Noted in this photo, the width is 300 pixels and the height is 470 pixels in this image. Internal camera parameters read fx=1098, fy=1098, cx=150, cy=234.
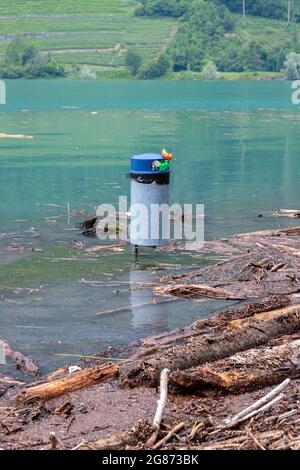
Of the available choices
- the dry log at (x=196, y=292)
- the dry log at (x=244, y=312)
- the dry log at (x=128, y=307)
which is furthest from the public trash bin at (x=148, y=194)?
the dry log at (x=244, y=312)

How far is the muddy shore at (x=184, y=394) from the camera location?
7.60m

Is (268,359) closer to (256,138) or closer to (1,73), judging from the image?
(256,138)

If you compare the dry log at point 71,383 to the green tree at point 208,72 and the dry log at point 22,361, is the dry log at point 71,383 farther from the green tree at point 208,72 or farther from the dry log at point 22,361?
the green tree at point 208,72

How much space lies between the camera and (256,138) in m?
53.2

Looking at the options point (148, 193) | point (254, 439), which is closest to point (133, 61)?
point (148, 193)

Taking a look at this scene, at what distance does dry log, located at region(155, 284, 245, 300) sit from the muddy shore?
1707 millimetres

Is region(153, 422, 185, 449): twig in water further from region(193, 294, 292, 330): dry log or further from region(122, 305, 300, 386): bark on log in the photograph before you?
region(193, 294, 292, 330): dry log

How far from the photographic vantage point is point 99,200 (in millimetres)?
26156

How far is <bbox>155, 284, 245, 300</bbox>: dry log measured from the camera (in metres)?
13.9

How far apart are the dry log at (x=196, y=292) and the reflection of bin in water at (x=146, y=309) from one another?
9.7 inches

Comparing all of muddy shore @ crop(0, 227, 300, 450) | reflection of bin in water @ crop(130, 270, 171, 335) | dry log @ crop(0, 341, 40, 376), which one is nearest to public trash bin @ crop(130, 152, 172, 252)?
reflection of bin in water @ crop(130, 270, 171, 335)

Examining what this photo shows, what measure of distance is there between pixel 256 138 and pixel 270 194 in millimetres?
25597

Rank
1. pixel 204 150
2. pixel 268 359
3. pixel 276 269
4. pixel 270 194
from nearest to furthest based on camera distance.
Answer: pixel 268 359 < pixel 276 269 < pixel 270 194 < pixel 204 150
